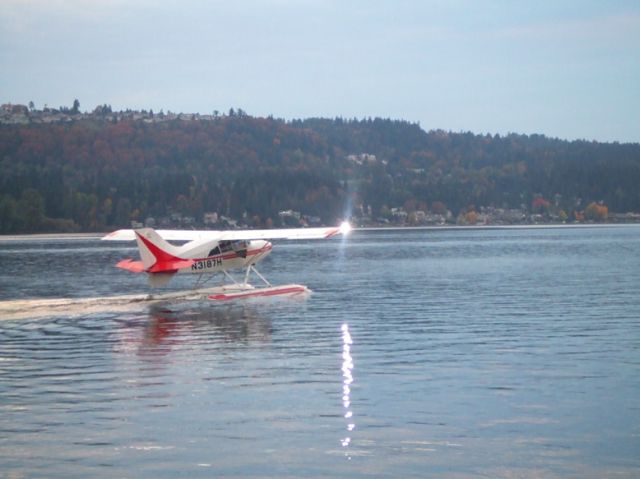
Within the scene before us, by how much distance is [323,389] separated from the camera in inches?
627

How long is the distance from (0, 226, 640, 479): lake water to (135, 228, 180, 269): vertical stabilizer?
1457 millimetres

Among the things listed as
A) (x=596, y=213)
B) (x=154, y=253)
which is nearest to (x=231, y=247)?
(x=154, y=253)

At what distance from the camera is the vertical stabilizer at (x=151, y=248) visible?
29.6 metres

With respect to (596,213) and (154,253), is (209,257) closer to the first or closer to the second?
(154,253)

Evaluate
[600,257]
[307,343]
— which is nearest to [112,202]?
[600,257]

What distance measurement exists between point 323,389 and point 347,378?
1.11 metres

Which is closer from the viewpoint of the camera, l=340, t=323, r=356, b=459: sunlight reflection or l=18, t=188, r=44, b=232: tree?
l=340, t=323, r=356, b=459: sunlight reflection

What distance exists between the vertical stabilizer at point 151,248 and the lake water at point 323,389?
4.78 feet

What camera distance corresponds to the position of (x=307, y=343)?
21500 mm

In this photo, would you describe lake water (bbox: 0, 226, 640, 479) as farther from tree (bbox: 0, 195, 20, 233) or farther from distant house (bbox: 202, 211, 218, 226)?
distant house (bbox: 202, 211, 218, 226)

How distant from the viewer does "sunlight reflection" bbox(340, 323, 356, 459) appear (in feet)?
44.1

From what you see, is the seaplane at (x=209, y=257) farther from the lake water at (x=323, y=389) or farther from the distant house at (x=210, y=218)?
the distant house at (x=210, y=218)

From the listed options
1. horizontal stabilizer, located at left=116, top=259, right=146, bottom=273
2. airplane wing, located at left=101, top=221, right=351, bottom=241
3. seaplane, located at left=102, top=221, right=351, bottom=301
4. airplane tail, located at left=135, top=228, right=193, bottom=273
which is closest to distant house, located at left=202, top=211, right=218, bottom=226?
airplane wing, located at left=101, top=221, right=351, bottom=241

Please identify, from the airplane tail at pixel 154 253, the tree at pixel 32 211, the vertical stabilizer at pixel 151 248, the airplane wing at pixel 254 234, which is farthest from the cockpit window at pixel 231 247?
the tree at pixel 32 211
